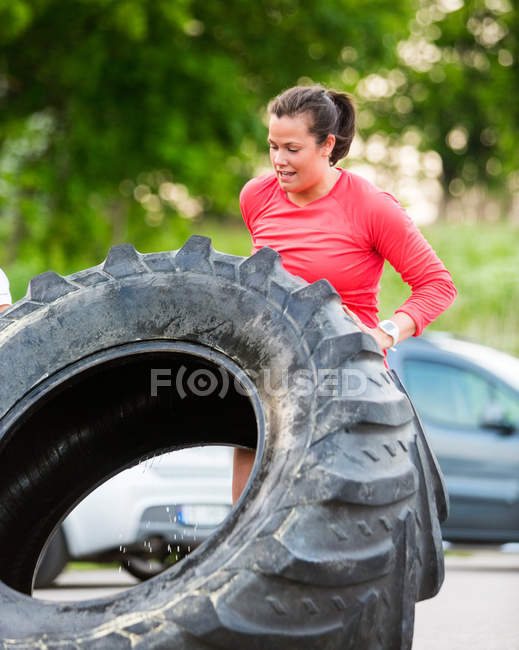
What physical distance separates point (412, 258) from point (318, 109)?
0.61 meters

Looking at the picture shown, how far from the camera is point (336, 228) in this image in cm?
365

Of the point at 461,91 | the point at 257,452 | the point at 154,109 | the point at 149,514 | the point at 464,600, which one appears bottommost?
the point at 464,600

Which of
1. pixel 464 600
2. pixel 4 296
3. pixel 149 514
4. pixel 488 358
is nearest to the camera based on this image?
pixel 4 296

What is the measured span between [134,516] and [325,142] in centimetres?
521

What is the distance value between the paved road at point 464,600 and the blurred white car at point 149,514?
10.4 inches

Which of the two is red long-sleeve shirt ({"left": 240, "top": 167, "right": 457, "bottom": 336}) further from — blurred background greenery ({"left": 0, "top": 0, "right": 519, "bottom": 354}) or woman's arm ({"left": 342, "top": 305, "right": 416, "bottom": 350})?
blurred background greenery ({"left": 0, "top": 0, "right": 519, "bottom": 354})

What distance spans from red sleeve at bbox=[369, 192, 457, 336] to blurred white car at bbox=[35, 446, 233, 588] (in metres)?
4.79

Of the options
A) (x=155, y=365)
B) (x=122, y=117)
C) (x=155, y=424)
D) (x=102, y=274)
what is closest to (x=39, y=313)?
(x=102, y=274)

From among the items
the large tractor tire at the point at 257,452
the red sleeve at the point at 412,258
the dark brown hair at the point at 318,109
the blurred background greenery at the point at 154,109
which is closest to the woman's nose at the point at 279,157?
the dark brown hair at the point at 318,109

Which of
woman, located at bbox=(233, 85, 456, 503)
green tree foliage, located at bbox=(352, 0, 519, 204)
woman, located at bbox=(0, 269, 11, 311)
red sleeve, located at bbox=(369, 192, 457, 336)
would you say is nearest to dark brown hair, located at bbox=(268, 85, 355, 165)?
woman, located at bbox=(233, 85, 456, 503)

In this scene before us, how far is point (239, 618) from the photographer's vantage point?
2.60 meters

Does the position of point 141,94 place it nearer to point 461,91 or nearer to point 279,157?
point 279,157

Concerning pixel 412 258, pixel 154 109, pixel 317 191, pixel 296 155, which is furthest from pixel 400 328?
pixel 154 109

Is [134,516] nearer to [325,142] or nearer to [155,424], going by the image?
[155,424]
